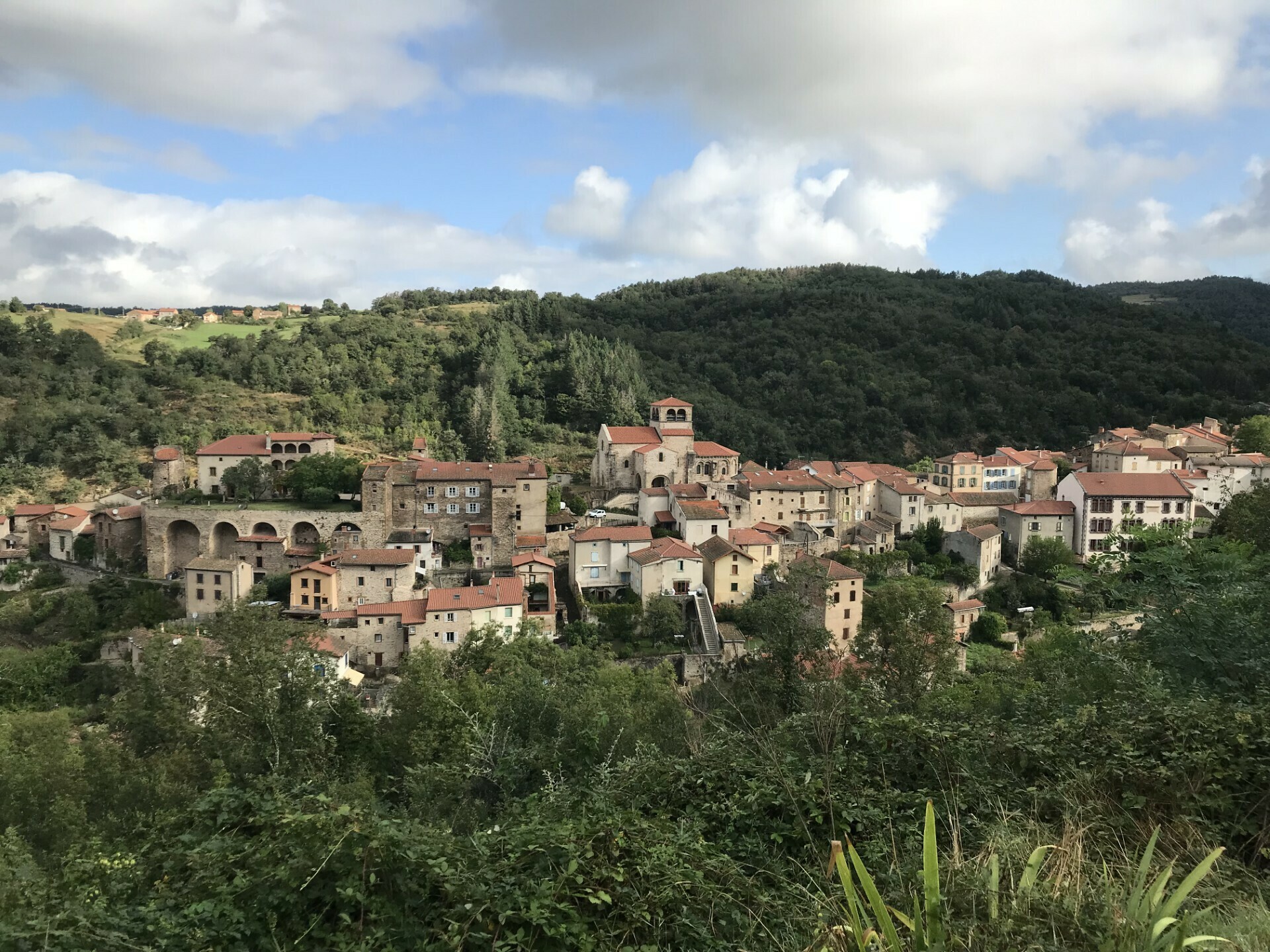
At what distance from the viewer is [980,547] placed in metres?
35.2

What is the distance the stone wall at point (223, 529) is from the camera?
3297cm

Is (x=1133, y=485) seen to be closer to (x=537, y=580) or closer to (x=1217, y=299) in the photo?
(x=537, y=580)

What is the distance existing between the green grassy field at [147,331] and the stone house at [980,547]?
54.9m

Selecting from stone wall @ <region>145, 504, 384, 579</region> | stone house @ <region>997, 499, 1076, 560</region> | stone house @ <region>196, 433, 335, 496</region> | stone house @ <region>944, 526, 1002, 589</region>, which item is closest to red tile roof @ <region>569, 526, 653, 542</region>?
stone wall @ <region>145, 504, 384, 579</region>

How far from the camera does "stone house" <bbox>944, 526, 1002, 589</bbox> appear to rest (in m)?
35.3

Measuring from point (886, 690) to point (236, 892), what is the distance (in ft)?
35.8

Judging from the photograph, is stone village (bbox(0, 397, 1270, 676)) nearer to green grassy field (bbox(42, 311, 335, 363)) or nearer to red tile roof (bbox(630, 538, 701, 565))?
red tile roof (bbox(630, 538, 701, 565))

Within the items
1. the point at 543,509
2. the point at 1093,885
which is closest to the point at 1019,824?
the point at 1093,885

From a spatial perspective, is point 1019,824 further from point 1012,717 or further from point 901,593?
point 901,593

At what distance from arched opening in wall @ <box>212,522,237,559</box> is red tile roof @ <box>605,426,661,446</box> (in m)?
18.5

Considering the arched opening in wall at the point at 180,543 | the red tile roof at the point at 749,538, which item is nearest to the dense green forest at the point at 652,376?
the arched opening in wall at the point at 180,543

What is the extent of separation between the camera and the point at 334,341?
61.2 meters

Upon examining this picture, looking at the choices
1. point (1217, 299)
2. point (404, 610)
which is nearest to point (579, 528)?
point (404, 610)

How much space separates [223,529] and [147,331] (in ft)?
138
